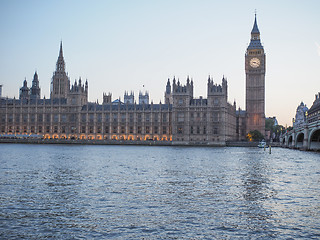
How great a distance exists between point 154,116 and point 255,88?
4118cm

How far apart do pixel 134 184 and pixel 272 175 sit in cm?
1336

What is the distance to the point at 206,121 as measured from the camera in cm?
12775

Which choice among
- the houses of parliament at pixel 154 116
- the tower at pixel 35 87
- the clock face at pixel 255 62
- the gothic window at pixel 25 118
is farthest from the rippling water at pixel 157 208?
the tower at pixel 35 87

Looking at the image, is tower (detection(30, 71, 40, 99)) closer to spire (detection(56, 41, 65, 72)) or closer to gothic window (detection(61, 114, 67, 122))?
spire (detection(56, 41, 65, 72))

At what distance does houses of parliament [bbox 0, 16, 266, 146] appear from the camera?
128 meters

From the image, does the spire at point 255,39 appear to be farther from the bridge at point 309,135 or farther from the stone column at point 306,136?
the stone column at point 306,136

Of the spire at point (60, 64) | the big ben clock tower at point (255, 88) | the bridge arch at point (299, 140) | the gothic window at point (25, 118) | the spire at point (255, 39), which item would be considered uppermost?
the spire at point (255, 39)

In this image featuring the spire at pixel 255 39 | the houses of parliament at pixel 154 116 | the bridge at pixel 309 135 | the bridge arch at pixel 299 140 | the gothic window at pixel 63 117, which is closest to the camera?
the bridge at pixel 309 135

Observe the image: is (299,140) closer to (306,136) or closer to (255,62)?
(306,136)

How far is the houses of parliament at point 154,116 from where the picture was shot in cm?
12825

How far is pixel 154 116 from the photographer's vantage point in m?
136

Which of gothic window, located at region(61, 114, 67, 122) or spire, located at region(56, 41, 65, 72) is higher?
spire, located at region(56, 41, 65, 72)

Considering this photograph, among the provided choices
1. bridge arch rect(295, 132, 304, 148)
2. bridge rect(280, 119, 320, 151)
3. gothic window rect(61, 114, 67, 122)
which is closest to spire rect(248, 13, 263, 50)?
bridge arch rect(295, 132, 304, 148)

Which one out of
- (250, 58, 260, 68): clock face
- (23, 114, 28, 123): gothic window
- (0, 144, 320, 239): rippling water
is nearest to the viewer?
(0, 144, 320, 239): rippling water
